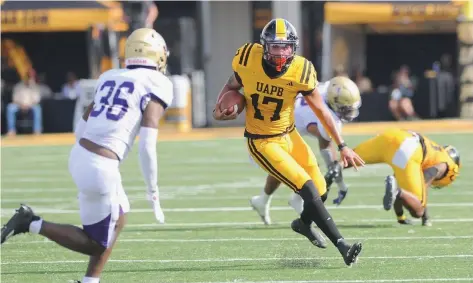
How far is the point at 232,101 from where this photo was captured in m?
6.73

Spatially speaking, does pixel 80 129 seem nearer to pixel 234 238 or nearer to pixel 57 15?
pixel 234 238

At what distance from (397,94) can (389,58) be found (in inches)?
155

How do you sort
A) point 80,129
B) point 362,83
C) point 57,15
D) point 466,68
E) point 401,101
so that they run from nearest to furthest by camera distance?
point 80,129 → point 57,15 → point 401,101 → point 362,83 → point 466,68

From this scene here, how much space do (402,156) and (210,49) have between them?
1423 centimetres

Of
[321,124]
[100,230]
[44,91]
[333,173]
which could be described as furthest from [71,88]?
[100,230]

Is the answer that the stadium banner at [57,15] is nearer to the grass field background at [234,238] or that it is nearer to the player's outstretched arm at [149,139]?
the grass field background at [234,238]

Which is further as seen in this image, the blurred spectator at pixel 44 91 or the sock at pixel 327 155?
the blurred spectator at pixel 44 91

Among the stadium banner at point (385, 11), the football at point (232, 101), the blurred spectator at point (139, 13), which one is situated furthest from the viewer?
the stadium banner at point (385, 11)

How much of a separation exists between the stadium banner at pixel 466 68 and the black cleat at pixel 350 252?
15099 millimetres

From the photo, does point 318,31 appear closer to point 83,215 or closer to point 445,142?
point 445,142

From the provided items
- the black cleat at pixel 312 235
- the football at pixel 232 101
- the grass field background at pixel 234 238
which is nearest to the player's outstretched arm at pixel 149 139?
the grass field background at pixel 234 238

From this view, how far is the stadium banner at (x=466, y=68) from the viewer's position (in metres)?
20.8

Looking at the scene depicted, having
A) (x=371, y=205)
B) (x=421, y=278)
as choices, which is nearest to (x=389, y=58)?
(x=371, y=205)

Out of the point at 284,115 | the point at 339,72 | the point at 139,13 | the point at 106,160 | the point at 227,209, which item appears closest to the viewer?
the point at 106,160
